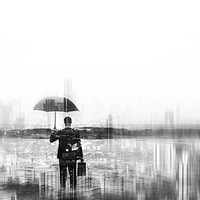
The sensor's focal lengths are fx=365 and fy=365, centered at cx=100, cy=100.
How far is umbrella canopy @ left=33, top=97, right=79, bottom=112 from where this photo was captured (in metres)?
2.49

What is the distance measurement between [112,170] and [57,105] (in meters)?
0.59

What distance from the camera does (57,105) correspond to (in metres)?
2.50

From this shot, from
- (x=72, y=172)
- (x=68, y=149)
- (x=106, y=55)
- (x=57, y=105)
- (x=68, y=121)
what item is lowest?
(x=72, y=172)

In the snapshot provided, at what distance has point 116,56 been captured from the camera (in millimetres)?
2549

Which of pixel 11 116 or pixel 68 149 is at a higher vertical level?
pixel 11 116

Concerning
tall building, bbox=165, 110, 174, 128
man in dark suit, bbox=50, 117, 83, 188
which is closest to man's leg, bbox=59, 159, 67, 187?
man in dark suit, bbox=50, 117, 83, 188

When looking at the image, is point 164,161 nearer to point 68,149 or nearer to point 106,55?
point 68,149

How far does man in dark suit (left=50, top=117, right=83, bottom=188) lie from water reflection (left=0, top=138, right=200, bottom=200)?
4cm

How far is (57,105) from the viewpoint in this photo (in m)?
2.50

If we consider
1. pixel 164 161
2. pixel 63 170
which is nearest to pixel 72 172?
pixel 63 170

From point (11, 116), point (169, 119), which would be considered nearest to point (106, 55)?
point (169, 119)

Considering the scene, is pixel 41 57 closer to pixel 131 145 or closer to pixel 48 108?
pixel 48 108

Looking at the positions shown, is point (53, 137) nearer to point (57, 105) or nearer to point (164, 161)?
point (57, 105)

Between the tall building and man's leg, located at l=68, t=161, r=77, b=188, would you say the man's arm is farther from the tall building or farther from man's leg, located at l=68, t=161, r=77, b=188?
the tall building
